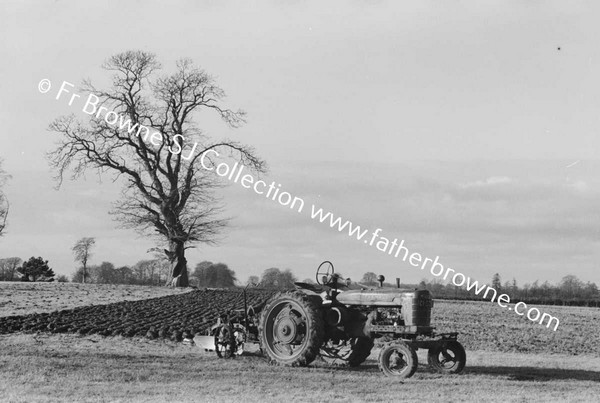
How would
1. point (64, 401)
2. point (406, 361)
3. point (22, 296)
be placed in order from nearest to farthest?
point (64, 401)
point (406, 361)
point (22, 296)

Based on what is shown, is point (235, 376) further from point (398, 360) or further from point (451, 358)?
point (451, 358)

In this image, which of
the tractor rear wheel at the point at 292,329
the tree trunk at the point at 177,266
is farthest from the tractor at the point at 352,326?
the tree trunk at the point at 177,266

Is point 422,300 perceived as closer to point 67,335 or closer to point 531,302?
point 67,335

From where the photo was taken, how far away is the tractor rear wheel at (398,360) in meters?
12.5

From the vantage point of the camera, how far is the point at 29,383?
11.2 metres

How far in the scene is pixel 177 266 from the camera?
42.4m

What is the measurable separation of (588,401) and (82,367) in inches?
306

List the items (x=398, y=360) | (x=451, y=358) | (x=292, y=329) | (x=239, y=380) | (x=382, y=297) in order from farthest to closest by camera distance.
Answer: (x=451, y=358), (x=292, y=329), (x=382, y=297), (x=398, y=360), (x=239, y=380)

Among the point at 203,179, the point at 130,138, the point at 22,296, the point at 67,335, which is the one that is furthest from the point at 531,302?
the point at 67,335

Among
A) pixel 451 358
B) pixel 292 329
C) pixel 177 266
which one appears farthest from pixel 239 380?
pixel 177 266

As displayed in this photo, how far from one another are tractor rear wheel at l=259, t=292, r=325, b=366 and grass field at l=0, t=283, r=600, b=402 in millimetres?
318

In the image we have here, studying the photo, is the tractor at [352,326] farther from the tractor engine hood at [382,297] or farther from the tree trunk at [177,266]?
the tree trunk at [177,266]

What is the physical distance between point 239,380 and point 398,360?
271cm

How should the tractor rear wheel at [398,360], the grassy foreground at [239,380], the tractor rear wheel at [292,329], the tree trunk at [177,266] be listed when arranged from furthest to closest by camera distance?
the tree trunk at [177,266]
the tractor rear wheel at [292,329]
the tractor rear wheel at [398,360]
the grassy foreground at [239,380]
